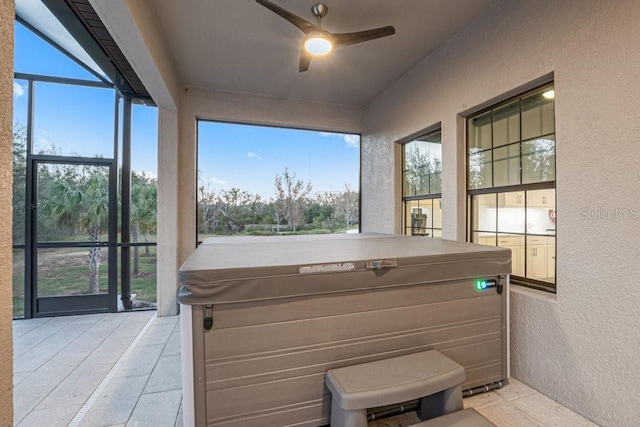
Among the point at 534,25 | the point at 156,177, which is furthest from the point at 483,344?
the point at 156,177

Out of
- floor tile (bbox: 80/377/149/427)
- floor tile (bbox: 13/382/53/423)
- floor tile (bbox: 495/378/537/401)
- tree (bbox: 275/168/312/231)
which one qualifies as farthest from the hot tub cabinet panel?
tree (bbox: 275/168/312/231)

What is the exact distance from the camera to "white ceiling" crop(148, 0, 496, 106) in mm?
2475

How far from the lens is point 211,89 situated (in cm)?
403

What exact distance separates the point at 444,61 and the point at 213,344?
333cm

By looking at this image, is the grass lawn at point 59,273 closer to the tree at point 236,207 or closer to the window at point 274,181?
the tree at point 236,207

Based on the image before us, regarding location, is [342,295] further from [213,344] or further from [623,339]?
[623,339]

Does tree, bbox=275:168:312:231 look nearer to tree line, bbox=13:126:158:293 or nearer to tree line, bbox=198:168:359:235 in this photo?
tree line, bbox=198:168:359:235

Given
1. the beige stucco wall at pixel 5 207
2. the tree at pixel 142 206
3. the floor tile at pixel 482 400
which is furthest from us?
the tree at pixel 142 206

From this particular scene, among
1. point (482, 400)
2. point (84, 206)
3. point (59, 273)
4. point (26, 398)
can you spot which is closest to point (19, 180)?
point (84, 206)

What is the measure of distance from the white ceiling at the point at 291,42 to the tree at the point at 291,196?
133 cm

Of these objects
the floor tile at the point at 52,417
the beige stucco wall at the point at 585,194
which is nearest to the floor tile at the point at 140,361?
the floor tile at the point at 52,417

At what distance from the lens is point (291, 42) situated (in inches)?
118

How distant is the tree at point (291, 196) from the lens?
15.1ft

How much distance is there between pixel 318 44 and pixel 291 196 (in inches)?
105
